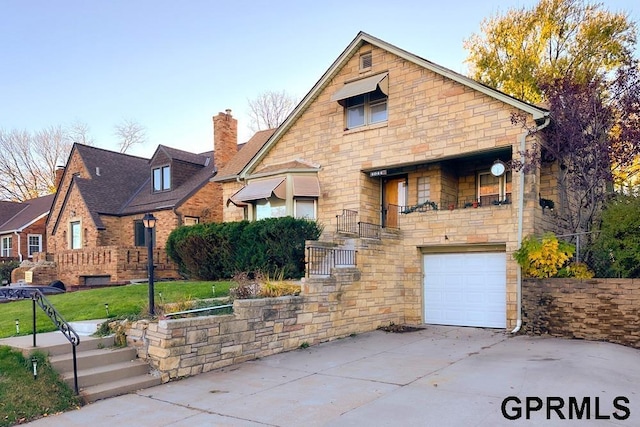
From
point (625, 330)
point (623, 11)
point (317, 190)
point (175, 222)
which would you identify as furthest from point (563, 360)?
point (623, 11)

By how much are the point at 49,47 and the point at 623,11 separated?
27383mm

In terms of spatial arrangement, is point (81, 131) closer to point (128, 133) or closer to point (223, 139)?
point (128, 133)

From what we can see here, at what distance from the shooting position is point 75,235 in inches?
1003

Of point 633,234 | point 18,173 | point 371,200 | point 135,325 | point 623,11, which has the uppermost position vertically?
point 623,11

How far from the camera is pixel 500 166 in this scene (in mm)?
13531

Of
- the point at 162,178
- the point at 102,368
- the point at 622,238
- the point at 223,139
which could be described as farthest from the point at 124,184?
the point at 622,238

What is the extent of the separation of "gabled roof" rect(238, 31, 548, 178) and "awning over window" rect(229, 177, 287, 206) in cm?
119

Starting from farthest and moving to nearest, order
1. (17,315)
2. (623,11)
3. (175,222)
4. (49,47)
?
(623,11) < (175,222) < (49,47) < (17,315)

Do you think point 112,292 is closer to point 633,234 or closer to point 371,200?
point 371,200

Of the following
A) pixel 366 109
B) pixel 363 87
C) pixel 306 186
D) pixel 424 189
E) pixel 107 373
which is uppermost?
pixel 363 87

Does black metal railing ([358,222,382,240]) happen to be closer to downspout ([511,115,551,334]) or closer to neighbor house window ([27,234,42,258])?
downspout ([511,115,551,334])

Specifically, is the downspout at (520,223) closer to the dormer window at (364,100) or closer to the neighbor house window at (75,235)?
the dormer window at (364,100)

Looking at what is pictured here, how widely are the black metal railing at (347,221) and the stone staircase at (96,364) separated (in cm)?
895

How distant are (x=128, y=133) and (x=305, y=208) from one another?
3457cm
